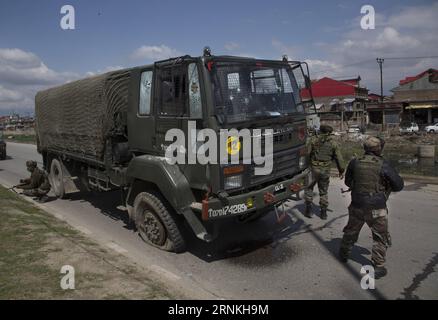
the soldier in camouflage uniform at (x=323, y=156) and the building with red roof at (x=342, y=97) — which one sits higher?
the building with red roof at (x=342, y=97)

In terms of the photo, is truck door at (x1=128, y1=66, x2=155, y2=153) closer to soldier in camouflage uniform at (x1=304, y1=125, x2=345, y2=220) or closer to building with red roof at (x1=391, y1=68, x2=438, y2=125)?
soldier in camouflage uniform at (x1=304, y1=125, x2=345, y2=220)

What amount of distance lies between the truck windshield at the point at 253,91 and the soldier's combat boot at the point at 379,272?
228cm

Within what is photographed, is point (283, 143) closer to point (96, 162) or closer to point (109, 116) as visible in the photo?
point (109, 116)

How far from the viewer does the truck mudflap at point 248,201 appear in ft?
15.4

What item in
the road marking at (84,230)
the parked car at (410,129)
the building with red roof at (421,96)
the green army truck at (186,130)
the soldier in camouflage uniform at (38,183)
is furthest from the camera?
the building with red roof at (421,96)

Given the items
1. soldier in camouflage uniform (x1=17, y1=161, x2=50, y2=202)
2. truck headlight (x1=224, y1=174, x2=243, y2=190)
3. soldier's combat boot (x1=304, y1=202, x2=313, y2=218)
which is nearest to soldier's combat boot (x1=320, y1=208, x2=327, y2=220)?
soldier's combat boot (x1=304, y1=202, x2=313, y2=218)

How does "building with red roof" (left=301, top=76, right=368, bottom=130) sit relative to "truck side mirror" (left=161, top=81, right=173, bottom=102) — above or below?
above

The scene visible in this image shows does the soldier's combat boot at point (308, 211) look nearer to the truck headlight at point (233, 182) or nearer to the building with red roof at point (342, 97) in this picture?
the truck headlight at point (233, 182)

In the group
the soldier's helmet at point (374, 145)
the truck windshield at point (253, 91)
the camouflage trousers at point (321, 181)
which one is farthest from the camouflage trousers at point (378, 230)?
the camouflage trousers at point (321, 181)

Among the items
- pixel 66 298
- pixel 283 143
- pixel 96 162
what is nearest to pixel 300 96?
pixel 283 143

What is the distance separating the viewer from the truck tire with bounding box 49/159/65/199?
938 centimetres

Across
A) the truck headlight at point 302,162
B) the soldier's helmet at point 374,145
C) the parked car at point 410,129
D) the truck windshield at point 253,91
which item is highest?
the truck windshield at point 253,91

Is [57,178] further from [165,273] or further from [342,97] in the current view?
[342,97]

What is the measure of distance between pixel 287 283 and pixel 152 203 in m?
2.12
